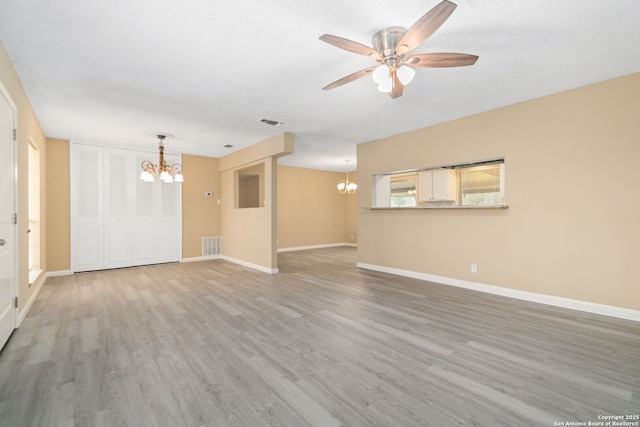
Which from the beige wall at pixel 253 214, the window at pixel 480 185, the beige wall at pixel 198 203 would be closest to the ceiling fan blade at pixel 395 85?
the window at pixel 480 185

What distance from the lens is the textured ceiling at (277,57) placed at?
2.06 m

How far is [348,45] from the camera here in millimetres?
2053

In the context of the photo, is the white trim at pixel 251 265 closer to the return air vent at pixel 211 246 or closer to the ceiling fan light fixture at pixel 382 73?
the return air vent at pixel 211 246

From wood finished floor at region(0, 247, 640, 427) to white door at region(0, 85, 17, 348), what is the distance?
0.82ft

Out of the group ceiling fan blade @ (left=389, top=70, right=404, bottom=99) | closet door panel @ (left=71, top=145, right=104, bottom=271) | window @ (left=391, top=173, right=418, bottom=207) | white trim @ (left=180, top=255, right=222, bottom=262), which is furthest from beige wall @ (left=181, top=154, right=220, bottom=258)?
ceiling fan blade @ (left=389, top=70, right=404, bottom=99)

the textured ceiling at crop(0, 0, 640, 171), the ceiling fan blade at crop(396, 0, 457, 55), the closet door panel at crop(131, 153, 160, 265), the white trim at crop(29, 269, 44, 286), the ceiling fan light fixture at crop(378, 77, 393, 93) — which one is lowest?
the white trim at crop(29, 269, 44, 286)

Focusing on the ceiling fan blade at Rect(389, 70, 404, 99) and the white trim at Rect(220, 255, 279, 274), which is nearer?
the ceiling fan blade at Rect(389, 70, 404, 99)

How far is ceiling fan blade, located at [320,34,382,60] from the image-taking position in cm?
194

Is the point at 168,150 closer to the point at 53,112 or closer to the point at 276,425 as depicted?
the point at 53,112

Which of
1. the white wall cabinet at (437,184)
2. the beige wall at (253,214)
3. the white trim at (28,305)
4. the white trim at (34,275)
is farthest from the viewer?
the beige wall at (253,214)

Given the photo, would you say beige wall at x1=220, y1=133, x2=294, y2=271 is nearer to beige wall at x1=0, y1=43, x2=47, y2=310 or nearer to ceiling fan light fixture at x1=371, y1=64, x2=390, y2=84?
ceiling fan light fixture at x1=371, y1=64, x2=390, y2=84

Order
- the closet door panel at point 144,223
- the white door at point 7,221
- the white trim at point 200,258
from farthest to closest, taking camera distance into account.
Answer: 1. the white trim at point 200,258
2. the closet door panel at point 144,223
3. the white door at point 7,221

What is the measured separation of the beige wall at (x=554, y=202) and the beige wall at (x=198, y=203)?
5.16m

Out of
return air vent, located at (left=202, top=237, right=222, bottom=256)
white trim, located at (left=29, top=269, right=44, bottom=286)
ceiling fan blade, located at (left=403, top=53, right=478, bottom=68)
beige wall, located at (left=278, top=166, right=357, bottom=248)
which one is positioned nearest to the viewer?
ceiling fan blade, located at (left=403, top=53, right=478, bottom=68)
